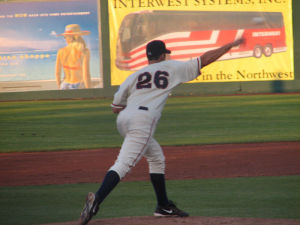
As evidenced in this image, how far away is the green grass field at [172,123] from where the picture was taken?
12242 millimetres

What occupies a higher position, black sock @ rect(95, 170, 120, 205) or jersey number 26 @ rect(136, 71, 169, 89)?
jersey number 26 @ rect(136, 71, 169, 89)

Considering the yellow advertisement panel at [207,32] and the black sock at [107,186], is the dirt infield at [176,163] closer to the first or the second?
the black sock at [107,186]

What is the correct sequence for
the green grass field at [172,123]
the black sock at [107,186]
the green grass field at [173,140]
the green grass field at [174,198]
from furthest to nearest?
1. the green grass field at [172,123]
2. the green grass field at [173,140]
3. the green grass field at [174,198]
4. the black sock at [107,186]

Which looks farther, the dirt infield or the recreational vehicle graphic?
the recreational vehicle graphic

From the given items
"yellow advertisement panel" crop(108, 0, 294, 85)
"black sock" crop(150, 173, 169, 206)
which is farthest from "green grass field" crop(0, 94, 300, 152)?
"black sock" crop(150, 173, 169, 206)

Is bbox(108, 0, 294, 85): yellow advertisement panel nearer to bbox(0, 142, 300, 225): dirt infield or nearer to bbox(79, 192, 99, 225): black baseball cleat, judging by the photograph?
bbox(0, 142, 300, 225): dirt infield

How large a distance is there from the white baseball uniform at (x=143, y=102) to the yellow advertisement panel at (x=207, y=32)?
19896mm

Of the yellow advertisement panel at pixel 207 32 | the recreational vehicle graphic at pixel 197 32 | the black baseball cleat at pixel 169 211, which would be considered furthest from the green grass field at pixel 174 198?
the recreational vehicle graphic at pixel 197 32

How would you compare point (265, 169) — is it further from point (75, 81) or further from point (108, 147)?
point (75, 81)

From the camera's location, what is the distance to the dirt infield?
26.1 feet

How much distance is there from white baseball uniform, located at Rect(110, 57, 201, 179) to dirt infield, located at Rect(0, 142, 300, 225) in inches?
117

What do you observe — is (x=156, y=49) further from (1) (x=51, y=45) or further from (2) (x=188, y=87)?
(1) (x=51, y=45)

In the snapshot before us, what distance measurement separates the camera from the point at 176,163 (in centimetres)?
914

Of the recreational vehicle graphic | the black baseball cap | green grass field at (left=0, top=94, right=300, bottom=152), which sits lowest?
green grass field at (left=0, top=94, right=300, bottom=152)
